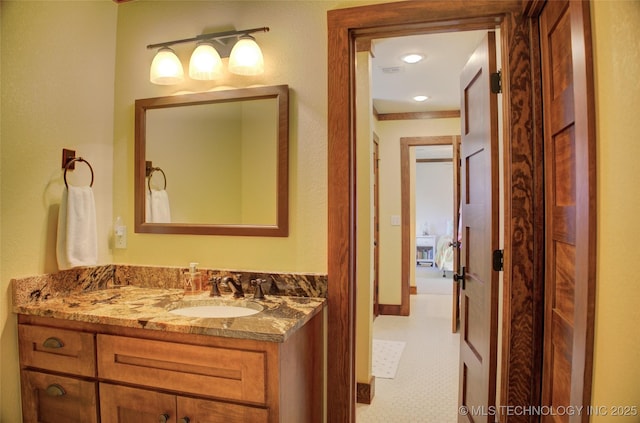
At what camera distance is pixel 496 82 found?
1616 millimetres

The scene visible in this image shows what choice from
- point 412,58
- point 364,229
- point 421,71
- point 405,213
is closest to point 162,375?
point 364,229

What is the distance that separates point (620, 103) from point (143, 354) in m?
1.61

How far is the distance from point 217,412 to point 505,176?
1.41 metres

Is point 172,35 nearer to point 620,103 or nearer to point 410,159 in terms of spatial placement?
point 620,103

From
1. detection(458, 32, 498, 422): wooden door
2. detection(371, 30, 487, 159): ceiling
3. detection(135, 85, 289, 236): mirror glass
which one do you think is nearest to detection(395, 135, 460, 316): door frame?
detection(371, 30, 487, 159): ceiling

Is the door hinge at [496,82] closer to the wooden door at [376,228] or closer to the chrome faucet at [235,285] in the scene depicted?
the chrome faucet at [235,285]

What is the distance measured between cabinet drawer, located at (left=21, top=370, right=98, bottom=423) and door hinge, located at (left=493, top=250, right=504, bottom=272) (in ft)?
5.62

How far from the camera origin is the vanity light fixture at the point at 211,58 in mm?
1712

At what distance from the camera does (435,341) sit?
356 cm

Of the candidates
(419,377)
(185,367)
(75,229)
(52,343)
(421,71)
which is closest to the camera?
(185,367)

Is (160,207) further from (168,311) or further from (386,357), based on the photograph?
(386,357)

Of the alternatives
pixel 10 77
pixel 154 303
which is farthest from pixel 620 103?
pixel 10 77

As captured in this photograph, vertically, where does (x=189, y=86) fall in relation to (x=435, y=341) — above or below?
above

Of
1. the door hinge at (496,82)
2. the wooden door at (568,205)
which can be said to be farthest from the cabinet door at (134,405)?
the door hinge at (496,82)
